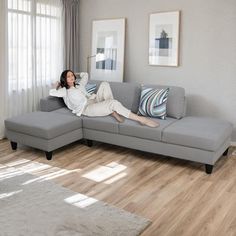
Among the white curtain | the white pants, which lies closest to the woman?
the white pants

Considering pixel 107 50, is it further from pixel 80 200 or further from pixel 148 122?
pixel 80 200

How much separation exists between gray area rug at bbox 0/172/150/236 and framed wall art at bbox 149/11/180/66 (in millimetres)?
2513

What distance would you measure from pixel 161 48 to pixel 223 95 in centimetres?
112

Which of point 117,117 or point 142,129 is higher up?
point 117,117

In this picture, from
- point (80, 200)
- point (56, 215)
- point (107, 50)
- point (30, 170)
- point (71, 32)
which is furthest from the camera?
point (71, 32)

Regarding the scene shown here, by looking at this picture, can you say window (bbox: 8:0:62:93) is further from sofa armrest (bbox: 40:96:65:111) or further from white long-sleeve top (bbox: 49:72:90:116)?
white long-sleeve top (bbox: 49:72:90:116)

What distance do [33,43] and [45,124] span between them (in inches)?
60.5

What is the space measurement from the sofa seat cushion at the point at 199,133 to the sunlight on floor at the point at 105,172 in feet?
2.00

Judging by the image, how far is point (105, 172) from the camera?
339 cm

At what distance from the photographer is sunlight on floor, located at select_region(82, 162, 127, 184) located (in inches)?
128

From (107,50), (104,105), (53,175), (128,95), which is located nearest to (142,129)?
(104,105)

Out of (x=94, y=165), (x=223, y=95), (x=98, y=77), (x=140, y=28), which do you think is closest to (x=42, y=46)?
(x=98, y=77)

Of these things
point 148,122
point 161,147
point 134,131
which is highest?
point 148,122

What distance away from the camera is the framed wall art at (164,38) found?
14.4 ft
